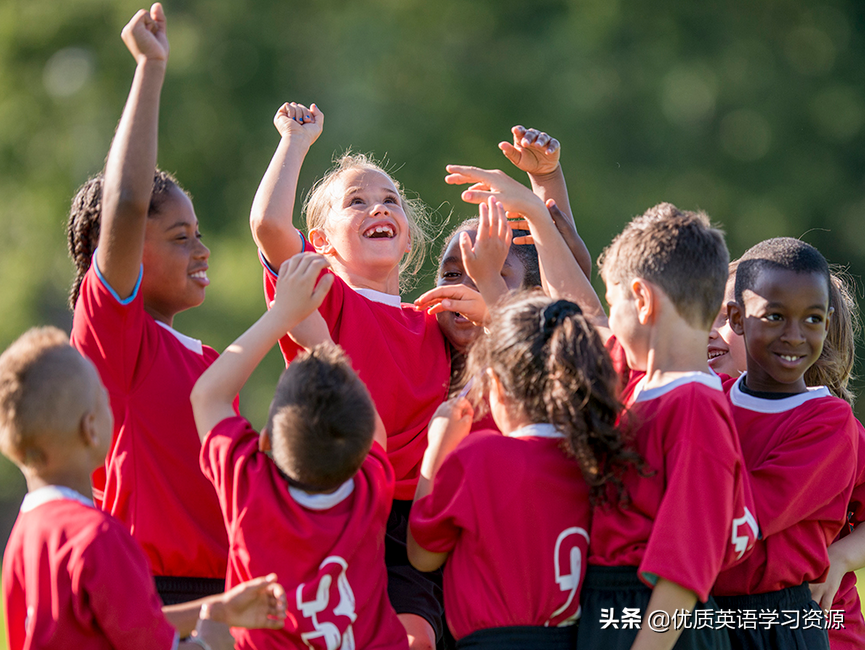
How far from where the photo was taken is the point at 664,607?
230 centimetres

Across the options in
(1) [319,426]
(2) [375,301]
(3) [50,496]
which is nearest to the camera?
(3) [50,496]

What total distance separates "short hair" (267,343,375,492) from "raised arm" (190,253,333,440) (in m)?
0.15

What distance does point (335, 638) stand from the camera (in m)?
2.35

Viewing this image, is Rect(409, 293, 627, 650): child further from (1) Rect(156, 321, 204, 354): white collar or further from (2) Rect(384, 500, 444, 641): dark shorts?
(1) Rect(156, 321, 204, 354): white collar

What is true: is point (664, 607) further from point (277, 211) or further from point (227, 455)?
point (277, 211)

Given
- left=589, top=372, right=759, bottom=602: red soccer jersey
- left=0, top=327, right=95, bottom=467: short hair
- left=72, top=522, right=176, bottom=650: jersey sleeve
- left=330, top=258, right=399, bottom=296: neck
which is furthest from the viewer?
left=330, top=258, right=399, bottom=296: neck

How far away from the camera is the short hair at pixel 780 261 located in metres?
3.07

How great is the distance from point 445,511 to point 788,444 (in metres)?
1.14

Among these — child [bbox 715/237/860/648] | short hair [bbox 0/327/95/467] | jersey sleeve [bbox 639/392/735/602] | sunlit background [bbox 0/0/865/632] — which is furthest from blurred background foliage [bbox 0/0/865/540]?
short hair [bbox 0/327/95/467]

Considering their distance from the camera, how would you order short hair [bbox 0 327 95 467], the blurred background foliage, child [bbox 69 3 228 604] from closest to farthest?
1. short hair [bbox 0 327 95 467]
2. child [bbox 69 3 228 604]
3. the blurred background foliage

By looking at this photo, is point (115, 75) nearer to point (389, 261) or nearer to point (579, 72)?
point (579, 72)

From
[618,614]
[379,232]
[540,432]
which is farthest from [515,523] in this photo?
[379,232]

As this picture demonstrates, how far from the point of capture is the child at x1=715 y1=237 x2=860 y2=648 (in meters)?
2.79

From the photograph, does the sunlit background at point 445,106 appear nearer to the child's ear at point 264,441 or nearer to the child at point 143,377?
the child at point 143,377
